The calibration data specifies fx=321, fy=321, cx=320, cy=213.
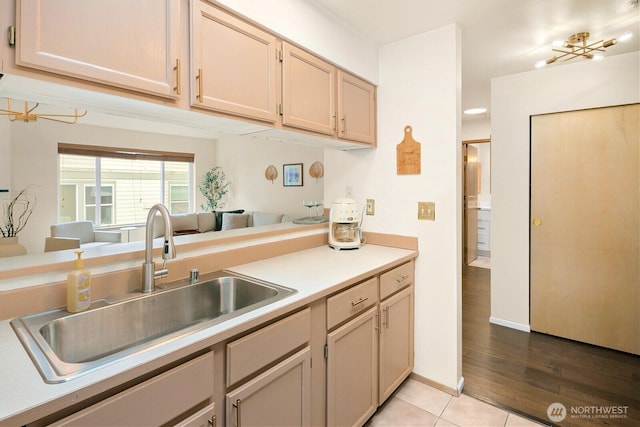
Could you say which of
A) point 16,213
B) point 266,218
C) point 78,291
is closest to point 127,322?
point 78,291

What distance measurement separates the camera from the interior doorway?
195 inches

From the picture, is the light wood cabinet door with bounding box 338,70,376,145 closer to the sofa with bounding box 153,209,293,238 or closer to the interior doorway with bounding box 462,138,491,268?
the sofa with bounding box 153,209,293,238

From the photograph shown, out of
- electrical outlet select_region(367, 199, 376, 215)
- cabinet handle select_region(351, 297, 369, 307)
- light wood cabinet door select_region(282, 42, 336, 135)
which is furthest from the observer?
electrical outlet select_region(367, 199, 376, 215)

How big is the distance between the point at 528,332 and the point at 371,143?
219 cm

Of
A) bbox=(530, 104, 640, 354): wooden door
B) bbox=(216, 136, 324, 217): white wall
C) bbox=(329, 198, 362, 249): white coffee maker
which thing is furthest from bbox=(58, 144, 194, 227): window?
bbox=(530, 104, 640, 354): wooden door

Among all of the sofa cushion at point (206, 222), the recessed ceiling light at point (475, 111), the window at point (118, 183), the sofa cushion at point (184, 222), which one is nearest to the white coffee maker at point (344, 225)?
the recessed ceiling light at point (475, 111)

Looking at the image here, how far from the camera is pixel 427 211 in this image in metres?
2.10

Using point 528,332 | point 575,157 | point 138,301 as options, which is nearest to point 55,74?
point 138,301

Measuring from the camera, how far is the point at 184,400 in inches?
34.4

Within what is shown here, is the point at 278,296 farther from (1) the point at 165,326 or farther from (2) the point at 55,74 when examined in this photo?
(2) the point at 55,74

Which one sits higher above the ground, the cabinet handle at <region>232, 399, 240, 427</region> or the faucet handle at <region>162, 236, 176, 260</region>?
the faucet handle at <region>162, 236, 176, 260</region>

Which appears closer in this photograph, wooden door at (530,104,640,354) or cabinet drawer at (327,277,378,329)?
cabinet drawer at (327,277,378,329)

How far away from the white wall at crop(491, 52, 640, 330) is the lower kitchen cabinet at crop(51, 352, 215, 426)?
281cm

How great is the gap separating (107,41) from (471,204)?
5.31 m
